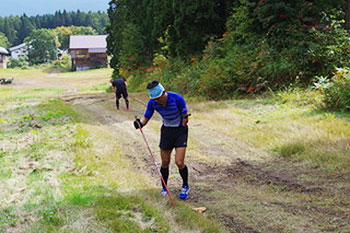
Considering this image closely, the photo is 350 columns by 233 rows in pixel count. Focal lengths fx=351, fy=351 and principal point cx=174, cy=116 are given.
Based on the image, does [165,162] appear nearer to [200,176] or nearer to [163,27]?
[200,176]

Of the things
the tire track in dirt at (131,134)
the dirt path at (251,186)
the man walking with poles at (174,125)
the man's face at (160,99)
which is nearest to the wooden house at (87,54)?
the tire track in dirt at (131,134)

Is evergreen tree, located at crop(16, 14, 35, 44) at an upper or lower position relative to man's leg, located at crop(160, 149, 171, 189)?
upper

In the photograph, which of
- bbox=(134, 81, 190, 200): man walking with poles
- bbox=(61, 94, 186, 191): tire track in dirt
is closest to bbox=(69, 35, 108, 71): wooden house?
bbox=(61, 94, 186, 191): tire track in dirt

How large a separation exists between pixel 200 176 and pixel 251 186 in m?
1.10

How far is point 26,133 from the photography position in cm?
1041

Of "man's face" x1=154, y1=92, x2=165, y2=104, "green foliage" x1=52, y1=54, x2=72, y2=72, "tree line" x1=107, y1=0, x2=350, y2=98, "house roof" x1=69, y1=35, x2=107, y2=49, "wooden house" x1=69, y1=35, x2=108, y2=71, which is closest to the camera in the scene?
"man's face" x1=154, y1=92, x2=165, y2=104

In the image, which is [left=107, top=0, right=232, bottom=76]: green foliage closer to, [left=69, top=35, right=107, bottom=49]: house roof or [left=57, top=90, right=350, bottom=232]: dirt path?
[left=57, top=90, right=350, bottom=232]: dirt path

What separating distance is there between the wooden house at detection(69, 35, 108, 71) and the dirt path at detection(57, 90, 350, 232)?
75102 mm

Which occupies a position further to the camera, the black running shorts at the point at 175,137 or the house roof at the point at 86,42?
the house roof at the point at 86,42

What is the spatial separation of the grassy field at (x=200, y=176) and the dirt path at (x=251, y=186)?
0.06ft

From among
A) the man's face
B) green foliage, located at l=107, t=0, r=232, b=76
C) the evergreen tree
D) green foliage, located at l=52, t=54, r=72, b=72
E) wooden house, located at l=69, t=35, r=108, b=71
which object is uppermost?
the evergreen tree

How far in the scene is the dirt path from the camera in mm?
4438

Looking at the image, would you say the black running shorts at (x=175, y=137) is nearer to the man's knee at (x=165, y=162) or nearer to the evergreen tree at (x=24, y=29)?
the man's knee at (x=165, y=162)

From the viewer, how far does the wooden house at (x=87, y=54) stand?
81375 millimetres
